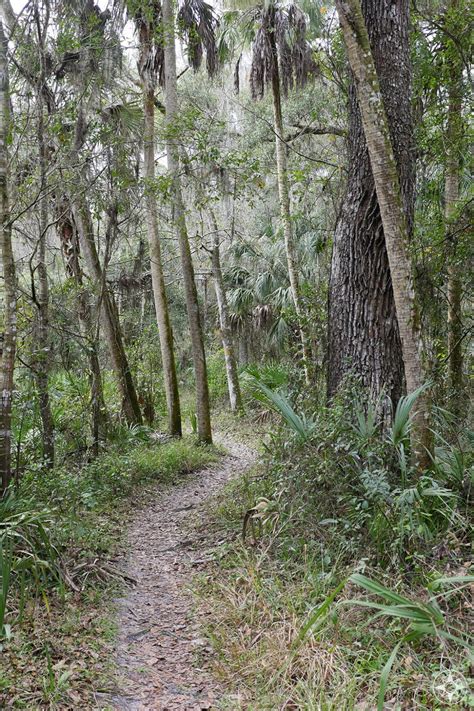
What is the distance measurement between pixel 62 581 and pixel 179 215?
6685 millimetres

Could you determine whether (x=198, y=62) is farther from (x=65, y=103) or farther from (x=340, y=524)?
(x=340, y=524)

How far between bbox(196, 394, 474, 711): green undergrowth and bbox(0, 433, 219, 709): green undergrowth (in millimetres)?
833

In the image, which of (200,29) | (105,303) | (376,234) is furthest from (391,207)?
(200,29)

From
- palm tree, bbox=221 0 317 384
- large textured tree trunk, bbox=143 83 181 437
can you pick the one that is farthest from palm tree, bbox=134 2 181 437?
palm tree, bbox=221 0 317 384

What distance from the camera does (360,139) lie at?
551 centimetres

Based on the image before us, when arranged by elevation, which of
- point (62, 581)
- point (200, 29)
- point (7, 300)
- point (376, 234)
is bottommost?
point (62, 581)

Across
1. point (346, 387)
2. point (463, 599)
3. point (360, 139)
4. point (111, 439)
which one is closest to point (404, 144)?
point (360, 139)

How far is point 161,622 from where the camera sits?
429cm

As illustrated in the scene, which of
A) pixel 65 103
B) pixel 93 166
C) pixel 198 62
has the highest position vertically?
pixel 198 62

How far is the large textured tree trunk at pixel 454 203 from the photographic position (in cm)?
613

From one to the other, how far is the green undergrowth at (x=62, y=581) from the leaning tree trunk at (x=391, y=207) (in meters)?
2.77

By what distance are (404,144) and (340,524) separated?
368cm

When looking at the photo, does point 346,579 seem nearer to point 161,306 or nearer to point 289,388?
point 289,388

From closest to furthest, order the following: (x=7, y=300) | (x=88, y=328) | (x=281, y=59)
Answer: (x=7, y=300), (x=88, y=328), (x=281, y=59)
